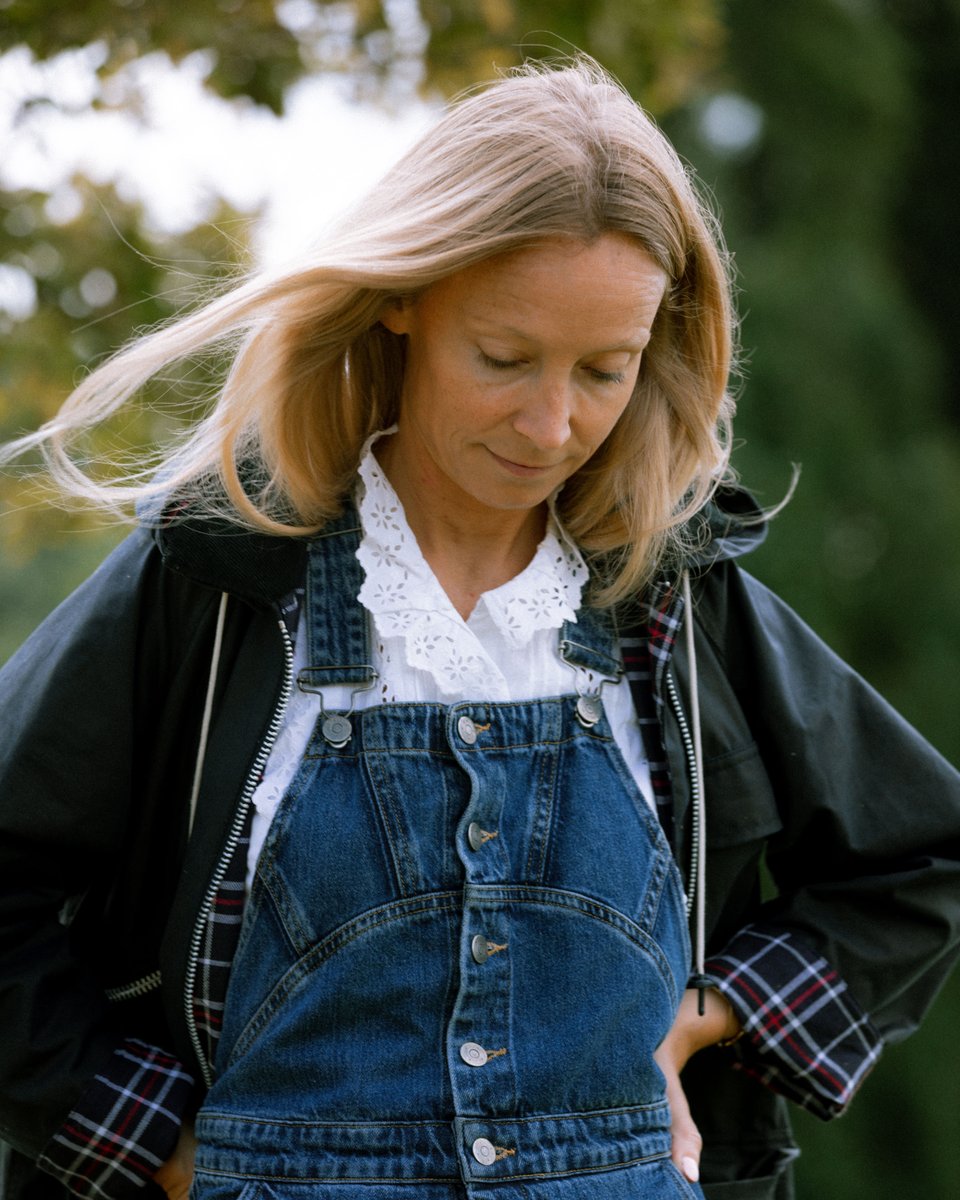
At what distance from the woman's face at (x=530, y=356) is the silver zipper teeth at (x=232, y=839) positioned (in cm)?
32

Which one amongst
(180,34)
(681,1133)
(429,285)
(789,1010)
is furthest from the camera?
(180,34)

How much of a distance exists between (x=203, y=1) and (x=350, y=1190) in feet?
8.08

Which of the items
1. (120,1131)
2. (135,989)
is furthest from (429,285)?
A: (120,1131)

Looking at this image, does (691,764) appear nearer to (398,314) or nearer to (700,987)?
(700,987)

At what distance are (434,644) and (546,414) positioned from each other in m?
0.32

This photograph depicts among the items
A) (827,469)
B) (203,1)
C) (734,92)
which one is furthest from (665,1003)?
(734,92)

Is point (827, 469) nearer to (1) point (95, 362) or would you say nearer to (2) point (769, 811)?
(1) point (95, 362)

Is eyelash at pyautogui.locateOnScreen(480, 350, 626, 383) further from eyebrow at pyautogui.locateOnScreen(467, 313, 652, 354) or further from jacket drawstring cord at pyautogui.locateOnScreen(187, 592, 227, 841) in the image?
jacket drawstring cord at pyautogui.locateOnScreen(187, 592, 227, 841)

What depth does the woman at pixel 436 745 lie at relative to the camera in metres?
1.83

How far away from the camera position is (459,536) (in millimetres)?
2102

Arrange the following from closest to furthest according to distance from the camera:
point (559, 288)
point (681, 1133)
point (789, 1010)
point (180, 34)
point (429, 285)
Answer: point (559, 288) < point (429, 285) < point (681, 1133) < point (789, 1010) < point (180, 34)

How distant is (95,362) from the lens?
3842mm

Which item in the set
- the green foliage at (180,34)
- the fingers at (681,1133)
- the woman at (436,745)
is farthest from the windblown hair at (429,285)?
the green foliage at (180,34)

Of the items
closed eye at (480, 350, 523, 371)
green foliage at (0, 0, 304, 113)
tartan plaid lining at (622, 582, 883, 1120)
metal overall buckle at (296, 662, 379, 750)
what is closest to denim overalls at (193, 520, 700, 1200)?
metal overall buckle at (296, 662, 379, 750)
